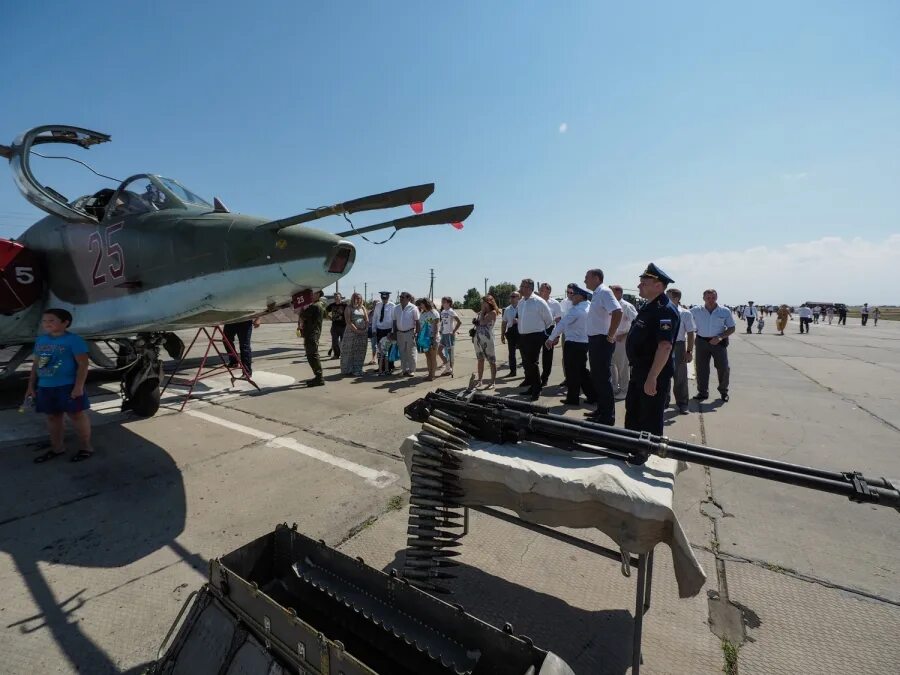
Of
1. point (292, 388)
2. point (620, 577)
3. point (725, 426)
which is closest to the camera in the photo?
point (620, 577)

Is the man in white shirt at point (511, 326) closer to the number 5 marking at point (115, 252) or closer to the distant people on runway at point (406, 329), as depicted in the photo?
the distant people on runway at point (406, 329)

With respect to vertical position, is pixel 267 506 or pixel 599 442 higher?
pixel 599 442

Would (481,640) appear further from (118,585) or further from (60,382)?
(60,382)

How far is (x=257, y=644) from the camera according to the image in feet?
4.70

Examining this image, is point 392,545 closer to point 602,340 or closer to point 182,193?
point 602,340

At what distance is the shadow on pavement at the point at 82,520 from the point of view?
81.6 inches

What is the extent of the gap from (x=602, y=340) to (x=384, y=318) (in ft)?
18.7

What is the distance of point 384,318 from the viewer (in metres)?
9.68

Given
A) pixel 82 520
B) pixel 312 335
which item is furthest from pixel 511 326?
pixel 82 520

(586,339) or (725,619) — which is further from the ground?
(586,339)

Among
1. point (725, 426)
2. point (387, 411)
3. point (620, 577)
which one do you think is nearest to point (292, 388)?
point (387, 411)

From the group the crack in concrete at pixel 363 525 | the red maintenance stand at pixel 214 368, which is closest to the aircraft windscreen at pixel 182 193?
the red maintenance stand at pixel 214 368

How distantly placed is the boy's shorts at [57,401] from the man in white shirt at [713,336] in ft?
27.8

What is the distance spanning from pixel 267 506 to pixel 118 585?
103 cm
